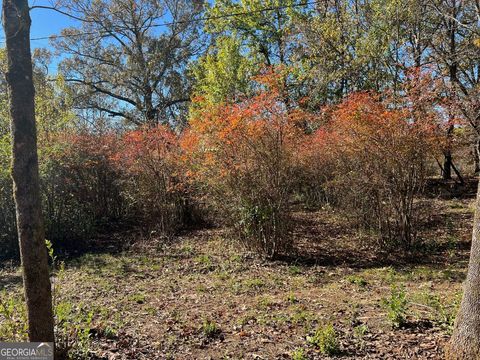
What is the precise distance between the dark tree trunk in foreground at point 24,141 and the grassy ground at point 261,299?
32.3 inches

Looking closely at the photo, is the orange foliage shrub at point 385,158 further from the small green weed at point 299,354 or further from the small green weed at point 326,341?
the small green weed at point 299,354

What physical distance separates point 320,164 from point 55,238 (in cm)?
741

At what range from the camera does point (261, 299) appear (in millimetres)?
5273

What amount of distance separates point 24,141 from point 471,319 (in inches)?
138

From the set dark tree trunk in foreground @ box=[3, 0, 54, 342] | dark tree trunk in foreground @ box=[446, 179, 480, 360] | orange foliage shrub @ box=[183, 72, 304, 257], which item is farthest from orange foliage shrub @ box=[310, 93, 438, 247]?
dark tree trunk in foreground @ box=[3, 0, 54, 342]

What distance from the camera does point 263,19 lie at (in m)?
20.1

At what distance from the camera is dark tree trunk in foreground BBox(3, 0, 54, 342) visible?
2.62 meters

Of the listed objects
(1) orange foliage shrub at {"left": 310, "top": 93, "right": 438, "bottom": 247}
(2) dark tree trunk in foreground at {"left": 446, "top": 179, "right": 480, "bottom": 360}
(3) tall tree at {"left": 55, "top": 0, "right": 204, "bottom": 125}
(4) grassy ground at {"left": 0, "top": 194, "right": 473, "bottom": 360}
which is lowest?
(4) grassy ground at {"left": 0, "top": 194, "right": 473, "bottom": 360}

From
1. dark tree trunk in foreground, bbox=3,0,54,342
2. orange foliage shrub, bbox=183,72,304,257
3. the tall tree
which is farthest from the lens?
the tall tree

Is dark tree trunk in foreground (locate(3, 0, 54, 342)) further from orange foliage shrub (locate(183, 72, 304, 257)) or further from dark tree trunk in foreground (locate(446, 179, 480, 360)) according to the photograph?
orange foliage shrub (locate(183, 72, 304, 257))

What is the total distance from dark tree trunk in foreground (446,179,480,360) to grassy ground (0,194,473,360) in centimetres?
40

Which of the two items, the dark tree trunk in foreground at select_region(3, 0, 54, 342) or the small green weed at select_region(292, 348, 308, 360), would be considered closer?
the dark tree trunk in foreground at select_region(3, 0, 54, 342)

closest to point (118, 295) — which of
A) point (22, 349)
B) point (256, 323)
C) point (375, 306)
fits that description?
point (256, 323)

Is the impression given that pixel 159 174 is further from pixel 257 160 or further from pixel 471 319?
pixel 471 319
